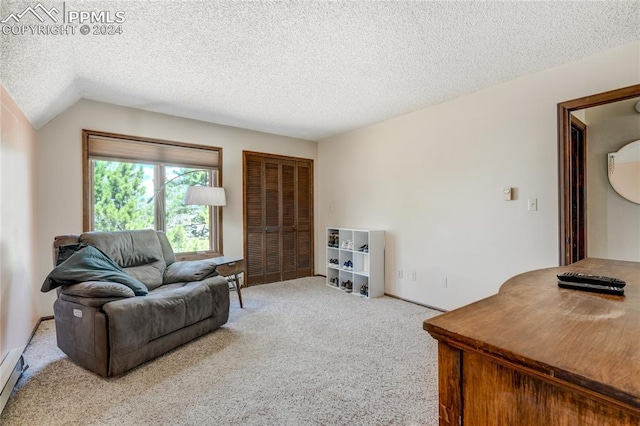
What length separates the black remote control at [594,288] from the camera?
1246 mm

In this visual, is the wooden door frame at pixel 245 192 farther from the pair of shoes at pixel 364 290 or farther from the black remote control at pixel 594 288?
the black remote control at pixel 594 288

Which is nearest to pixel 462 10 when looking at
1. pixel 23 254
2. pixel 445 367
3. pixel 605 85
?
pixel 605 85

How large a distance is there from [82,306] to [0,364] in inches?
19.2

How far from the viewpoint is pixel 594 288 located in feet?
4.25

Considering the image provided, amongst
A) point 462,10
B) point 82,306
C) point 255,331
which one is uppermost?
point 462,10

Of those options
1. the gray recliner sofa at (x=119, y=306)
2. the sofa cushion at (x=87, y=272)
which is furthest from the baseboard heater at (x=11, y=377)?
the sofa cushion at (x=87, y=272)

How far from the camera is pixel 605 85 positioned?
2412 mm

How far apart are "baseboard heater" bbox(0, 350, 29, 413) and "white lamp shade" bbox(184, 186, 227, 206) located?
203cm

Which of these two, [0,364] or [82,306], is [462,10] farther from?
[0,364]

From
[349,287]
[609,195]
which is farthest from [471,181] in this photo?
[349,287]

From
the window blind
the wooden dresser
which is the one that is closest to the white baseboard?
the window blind

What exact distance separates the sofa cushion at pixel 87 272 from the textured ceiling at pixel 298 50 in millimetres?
1307

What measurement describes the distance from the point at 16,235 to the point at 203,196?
172 centimetres

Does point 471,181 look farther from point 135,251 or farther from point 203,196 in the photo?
point 135,251
